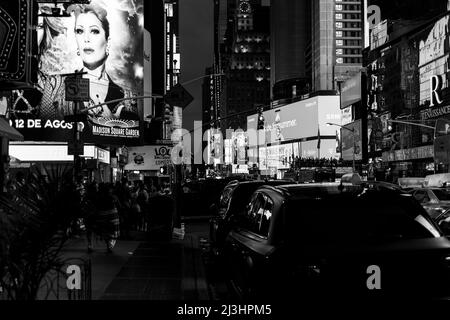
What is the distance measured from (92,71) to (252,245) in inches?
1878

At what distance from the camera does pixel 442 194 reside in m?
21.0

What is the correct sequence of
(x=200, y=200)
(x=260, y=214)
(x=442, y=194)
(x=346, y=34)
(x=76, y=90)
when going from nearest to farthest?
(x=260, y=214) < (x=442, y=194) < (x=76, y=90) < (x=200, y=200) < (x=346, y=34)

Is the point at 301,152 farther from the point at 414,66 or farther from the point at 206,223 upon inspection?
the point at 206,223

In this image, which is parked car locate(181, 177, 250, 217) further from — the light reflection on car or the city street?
the light reflection on car

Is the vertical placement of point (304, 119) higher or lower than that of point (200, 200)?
higher

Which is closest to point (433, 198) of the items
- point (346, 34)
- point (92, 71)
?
point (92, 71)

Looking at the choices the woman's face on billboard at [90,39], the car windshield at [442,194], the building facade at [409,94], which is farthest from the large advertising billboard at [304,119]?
the car windshield at [442,194]

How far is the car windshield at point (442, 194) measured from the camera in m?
20.8

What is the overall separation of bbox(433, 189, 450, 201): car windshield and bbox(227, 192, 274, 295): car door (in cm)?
1483

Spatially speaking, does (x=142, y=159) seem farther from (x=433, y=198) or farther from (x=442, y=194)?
(x=433, y=198)

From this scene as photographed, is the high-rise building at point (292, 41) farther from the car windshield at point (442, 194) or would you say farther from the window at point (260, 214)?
the window at point (260, 214)

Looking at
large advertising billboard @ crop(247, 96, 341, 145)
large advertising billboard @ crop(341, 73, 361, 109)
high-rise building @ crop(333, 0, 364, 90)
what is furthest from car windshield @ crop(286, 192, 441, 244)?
high-rise building @ crop(333, 0, 364, 90)

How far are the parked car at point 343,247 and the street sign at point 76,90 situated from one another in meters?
17.0

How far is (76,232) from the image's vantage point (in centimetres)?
457
